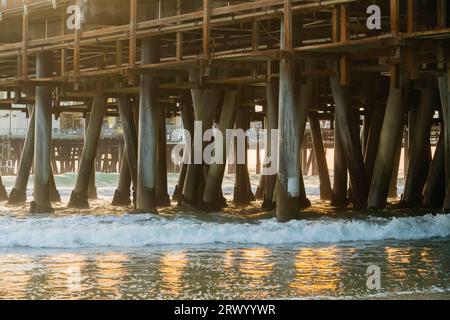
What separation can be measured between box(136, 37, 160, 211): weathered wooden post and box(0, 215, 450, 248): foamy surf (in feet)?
6.90

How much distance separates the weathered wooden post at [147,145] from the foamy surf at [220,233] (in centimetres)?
210

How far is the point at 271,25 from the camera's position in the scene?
2303cm

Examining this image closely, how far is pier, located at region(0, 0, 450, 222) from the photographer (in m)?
18.6

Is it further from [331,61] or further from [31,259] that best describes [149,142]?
[31,259]

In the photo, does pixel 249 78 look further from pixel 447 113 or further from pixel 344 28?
pixel 447 113

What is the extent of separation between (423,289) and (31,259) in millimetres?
6468

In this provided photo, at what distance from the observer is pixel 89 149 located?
2698cm

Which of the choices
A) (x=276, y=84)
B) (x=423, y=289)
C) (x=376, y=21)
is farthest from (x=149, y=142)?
(x=423, y=289)

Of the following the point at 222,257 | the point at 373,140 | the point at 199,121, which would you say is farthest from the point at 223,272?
the point at 373,140

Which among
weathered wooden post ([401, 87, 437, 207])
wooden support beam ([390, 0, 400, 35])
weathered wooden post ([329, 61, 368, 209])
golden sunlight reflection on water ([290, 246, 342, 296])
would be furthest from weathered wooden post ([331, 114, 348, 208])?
golden sunlight reflection on water ([290, 246, 342, 296])

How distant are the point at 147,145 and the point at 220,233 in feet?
14.5

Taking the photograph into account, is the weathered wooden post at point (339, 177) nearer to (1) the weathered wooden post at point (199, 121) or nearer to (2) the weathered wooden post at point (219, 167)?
(2) the weathered wooden post at point (219, 167)

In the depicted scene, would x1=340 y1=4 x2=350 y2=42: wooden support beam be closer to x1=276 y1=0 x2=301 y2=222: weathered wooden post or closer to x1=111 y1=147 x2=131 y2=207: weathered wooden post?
x1=276 y1=0 x2=301 y2=222: weathered wooden post

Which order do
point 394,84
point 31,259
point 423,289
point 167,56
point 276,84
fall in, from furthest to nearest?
point 167,56 < point 276,84 < point 394,84 < point 31,259 < point 423,289
